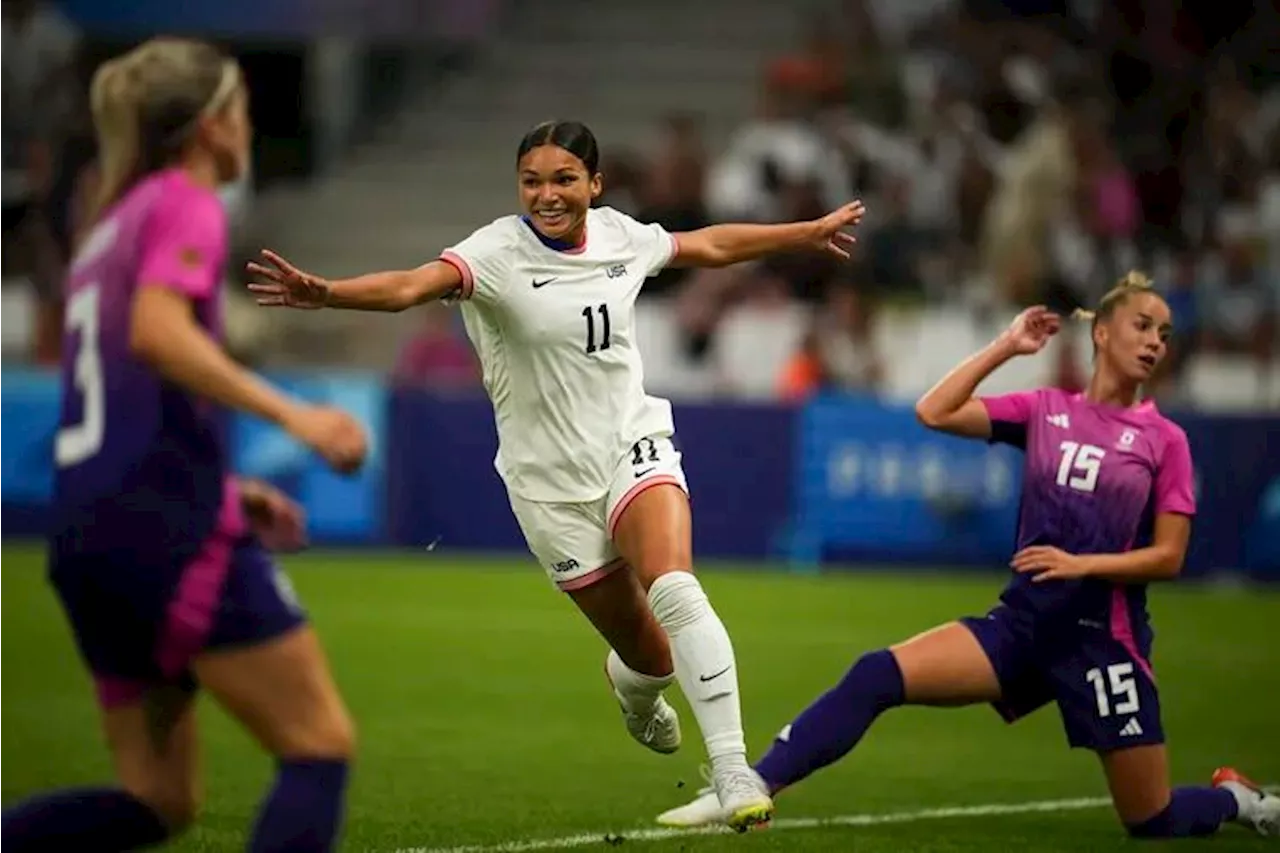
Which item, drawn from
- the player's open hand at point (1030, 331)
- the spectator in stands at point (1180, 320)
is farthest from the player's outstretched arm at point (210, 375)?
the spectator in stands at point (1180, 320)

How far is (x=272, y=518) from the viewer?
5.69 metres

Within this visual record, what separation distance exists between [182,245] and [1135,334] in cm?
408

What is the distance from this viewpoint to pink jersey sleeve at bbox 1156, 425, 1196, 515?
27.3 feet

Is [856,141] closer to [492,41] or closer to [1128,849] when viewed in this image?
[492,41]

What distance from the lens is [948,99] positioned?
21594mm

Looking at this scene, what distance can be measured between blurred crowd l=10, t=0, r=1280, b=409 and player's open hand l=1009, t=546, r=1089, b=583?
437 inches

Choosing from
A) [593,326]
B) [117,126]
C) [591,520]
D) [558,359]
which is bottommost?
[591,520]

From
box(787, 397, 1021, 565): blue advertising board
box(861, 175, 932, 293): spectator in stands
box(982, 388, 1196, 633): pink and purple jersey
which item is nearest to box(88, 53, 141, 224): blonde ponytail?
box(982, 388, 1196, 633): pink and purple jersey

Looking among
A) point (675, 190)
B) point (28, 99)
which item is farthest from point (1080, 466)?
point (28, 99)

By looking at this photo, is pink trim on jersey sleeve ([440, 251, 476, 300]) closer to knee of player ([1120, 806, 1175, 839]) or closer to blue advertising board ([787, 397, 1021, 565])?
knee of player ([1120, 806, 1175, 839])

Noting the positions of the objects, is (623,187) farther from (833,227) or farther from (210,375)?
(210,375)

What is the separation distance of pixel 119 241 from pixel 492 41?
66.9 feet

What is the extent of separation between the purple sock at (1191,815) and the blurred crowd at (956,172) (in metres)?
11.0

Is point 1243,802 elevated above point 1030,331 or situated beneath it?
situated beneath
